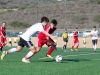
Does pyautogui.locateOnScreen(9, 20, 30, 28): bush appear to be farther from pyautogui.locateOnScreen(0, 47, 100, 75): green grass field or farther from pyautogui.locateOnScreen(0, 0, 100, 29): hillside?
pyautogui.locateOnScreen(0, 47, 100, 75): green grass field

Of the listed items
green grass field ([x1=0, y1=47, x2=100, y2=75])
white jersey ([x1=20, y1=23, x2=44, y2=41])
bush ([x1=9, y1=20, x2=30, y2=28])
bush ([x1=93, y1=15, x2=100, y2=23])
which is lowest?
bush ([x1=9, y1=20, x2=30, y2=28])

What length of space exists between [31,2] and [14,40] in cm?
5969

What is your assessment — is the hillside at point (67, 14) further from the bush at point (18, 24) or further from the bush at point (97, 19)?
the bush at point (18, 24)

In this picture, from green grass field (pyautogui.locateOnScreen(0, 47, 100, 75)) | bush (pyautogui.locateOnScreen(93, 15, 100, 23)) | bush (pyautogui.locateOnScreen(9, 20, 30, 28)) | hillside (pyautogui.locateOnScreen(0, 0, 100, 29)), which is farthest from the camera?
hillside (pyautogui.locateOnScreen(0, 0, 100, 29))

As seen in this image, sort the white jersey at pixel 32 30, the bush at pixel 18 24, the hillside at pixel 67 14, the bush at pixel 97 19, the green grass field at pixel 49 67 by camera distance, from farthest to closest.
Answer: the hillside at pixel 67 14
the bush at pixel 18 24
the bush at pixel 97 19
the white jersey at pixel 32 30
the green grass field at pixel 49 67

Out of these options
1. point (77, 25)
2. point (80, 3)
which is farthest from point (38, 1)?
point (77, 25)

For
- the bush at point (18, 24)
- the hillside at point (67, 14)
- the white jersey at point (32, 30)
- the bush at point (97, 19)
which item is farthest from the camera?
the hillside at point (67, 14)

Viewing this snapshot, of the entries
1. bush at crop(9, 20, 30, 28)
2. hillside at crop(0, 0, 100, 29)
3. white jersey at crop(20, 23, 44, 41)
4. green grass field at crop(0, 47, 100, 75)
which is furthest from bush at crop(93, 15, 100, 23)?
white jersey at crop(20, 23, 44, 41)

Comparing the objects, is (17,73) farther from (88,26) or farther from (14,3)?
(14,3)

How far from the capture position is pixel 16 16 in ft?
276

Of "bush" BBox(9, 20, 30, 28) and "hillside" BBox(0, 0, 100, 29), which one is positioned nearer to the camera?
"bush" BBox(9, 20, 30, 28)

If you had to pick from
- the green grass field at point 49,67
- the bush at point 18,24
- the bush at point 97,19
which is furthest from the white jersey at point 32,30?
the bush at point 18,24

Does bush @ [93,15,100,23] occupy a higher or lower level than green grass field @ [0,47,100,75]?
lower

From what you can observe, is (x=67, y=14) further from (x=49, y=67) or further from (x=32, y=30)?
(x=49, y=67)
